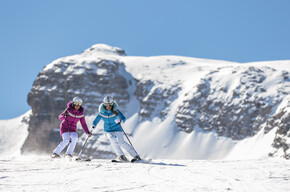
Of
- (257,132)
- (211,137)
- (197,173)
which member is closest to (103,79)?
(211,137)

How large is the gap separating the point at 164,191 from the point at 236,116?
420ft

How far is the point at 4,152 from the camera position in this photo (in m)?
172

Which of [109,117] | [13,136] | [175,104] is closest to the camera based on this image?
[109,117]

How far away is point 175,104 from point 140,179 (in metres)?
Result: 138

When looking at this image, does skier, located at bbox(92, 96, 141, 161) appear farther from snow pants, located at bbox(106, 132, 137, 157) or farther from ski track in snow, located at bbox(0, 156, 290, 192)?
ski track in snow, located at bbox(0, 156, 290, 192)

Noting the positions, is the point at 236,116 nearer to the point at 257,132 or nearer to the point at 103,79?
the point at 257,132

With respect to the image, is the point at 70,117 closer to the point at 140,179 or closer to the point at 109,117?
the point at 109,117

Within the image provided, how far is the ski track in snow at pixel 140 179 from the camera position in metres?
7.56

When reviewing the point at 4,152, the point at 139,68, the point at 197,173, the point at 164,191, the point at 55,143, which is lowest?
the point at 4,152

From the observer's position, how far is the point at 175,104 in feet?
479

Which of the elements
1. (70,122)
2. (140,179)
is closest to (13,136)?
(70,122)

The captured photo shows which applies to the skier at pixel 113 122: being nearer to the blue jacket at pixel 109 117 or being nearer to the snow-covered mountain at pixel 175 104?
the blue jacket at pixel 109 117

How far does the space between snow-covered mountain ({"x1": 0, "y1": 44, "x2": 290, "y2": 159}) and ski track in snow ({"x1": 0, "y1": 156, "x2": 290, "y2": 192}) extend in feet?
321

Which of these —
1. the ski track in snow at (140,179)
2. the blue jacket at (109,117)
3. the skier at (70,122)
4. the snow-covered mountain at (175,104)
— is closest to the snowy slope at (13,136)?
the snow-covered mountain at (175,104)
